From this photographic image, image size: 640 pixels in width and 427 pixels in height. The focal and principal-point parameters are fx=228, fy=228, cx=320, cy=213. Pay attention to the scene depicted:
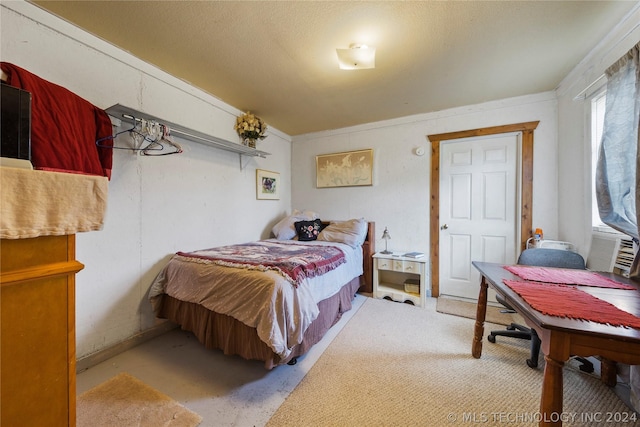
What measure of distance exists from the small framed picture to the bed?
1.26 metres

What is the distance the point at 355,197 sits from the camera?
140 inches

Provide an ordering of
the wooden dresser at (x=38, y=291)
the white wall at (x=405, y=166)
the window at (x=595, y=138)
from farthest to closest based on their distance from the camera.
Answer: the white wall at (x=405, y=166)
the window at (x=595, y=138)
the wooden dresser at (x=38, y=291)

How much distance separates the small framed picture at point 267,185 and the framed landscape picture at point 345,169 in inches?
26.6

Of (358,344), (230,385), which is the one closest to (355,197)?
(358,344)

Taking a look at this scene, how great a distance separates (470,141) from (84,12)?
3.80 meters

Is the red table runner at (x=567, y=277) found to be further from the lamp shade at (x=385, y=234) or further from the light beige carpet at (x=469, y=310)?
the lamp shade at (x=385, y=234)

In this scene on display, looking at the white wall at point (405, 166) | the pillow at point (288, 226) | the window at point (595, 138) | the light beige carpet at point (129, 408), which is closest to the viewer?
the light beige carpet at point (129, 408)

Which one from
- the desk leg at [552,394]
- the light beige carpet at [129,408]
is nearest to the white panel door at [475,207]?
the desk leg at [552,394]

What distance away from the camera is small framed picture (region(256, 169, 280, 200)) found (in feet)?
10.8

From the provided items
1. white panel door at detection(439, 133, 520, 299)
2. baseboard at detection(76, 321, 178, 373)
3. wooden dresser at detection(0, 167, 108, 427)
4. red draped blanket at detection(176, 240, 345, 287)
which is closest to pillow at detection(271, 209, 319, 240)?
red draped blanket at detection(176, 240, 345, 287)

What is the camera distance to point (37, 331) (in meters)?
0.58

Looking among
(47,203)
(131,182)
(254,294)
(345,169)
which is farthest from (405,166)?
(47,203)

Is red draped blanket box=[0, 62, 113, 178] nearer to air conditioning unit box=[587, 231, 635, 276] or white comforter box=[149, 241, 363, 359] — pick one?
white comforter box=[149, 241, 363, 359]

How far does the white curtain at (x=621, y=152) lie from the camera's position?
4.88 feet
